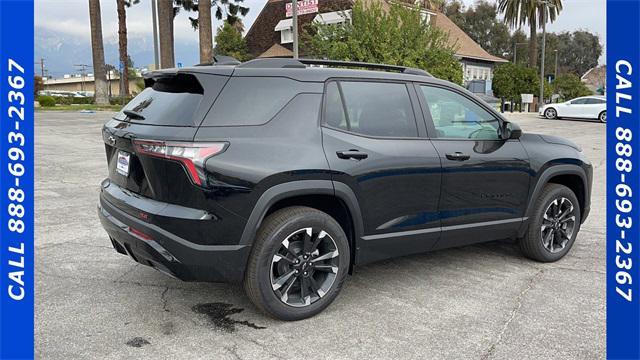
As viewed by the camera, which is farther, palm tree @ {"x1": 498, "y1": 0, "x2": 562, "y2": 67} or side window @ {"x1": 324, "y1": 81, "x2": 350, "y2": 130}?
palm tree @ {"x1": 498, "y1": 0, "x2": 562, "y2": 67}

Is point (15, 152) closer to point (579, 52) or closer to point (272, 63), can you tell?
point (272, 63)

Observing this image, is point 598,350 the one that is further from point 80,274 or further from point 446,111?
point 80,274

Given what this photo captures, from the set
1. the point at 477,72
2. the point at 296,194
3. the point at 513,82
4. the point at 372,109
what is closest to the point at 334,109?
the point at 372,109

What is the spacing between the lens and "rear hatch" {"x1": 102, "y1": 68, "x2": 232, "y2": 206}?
131 inches

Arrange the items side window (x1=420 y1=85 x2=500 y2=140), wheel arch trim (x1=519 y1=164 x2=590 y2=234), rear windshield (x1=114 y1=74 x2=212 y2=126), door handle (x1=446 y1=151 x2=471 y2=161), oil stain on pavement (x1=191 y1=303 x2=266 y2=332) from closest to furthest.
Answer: rear windshield (x1=114 y1=74 x2=212 y2=126)
oil stain on pavement (x1=191 y1=303 x2=266 y2=332)
door handle (x1=446 y1=151 x2=471 y2=161)
side window (x1=420 y1=85 x2=500 y2=140)
wheel arch trim (x1=519 y1=164 x2=590 y2=234)

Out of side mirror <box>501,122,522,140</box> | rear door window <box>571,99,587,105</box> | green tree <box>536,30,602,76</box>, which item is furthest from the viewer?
green tree <box>536,30,602,76</box>

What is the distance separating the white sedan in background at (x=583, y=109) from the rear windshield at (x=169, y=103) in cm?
2972

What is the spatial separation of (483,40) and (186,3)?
50.5 metres

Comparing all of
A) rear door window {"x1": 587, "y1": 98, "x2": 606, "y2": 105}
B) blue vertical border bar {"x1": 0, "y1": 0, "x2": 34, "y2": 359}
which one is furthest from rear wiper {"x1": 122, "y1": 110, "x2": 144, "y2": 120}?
rear door window {"x1": 587, "y1": 98, "x2": 606, "y2": 105}

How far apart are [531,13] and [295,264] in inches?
1759

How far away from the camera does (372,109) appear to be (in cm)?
407

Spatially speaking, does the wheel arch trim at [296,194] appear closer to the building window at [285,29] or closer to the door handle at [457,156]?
the door handle at [457,156]

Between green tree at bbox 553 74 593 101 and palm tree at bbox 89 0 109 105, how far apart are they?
37.1 m

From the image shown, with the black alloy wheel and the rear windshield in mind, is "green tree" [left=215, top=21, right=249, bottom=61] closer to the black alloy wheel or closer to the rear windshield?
the rear windshield
